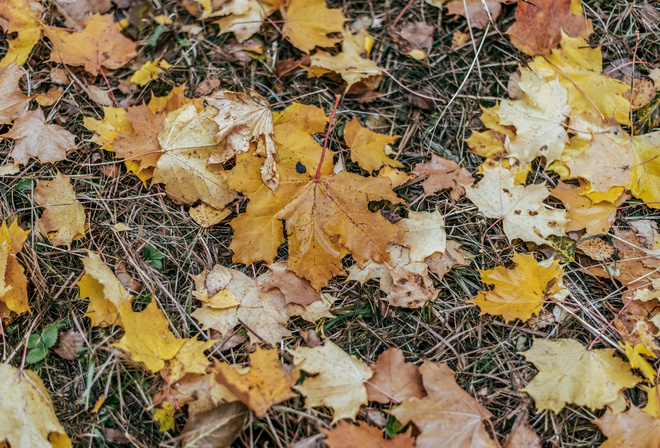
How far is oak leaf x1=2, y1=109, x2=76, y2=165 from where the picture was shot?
2.11m

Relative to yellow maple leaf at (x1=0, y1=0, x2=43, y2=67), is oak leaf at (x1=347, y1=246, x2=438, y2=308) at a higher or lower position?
lower

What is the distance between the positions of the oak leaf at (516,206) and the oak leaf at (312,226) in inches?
20.5

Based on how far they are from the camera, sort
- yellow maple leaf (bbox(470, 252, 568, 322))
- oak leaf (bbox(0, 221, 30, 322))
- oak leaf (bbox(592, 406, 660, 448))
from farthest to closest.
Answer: yellow maple leaf (bbox(470, 252, 568, 322))
oak leaf (bbox(0, 221, 30, 322))
oak leaf (bbox(592, 406, 660, 448))

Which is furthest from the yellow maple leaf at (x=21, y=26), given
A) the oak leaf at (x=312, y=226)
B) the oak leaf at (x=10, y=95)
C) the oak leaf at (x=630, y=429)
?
the oak leaf at (x=630, y=429)

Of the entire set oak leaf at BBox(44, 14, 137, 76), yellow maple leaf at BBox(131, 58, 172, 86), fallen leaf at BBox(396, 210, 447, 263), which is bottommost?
fallen leaf at BBox(396, 210, 447, 263)

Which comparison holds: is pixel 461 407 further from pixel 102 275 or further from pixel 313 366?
pixel 102 275

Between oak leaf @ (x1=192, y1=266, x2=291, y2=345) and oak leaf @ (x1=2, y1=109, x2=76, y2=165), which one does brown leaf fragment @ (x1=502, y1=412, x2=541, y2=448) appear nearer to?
oak leaf @ (x1=192, y1=266, x2=291, y2=345)

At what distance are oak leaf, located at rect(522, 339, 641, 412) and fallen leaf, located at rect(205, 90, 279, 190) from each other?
57.6 inches

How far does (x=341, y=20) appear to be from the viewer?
2.39m

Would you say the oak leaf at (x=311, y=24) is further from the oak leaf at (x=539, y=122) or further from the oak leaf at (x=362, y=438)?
the oak leaf at (x=362, y=438)

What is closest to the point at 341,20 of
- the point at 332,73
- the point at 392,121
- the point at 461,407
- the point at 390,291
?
the point at 332,73

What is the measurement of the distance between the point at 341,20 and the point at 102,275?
6.01 feet

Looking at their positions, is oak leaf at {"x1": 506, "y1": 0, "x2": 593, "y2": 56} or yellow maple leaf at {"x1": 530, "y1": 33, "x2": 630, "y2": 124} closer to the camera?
yellow maple leaf at {"x1": 530, "y1": 33, "x2": 630, "y2": 124}

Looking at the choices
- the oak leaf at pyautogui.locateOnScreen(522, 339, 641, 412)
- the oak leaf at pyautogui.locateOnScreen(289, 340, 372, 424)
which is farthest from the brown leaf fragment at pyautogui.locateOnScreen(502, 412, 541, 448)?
the oak leaf at pyautogui.locateOnScreen(289, 340, 372, 424)
